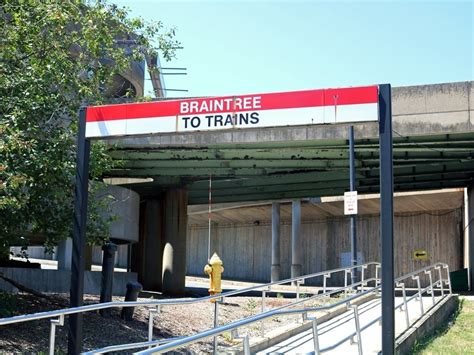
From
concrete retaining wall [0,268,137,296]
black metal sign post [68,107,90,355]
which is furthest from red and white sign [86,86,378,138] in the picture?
concrete retaining wall [0,268,137,296]

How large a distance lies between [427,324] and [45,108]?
711cm

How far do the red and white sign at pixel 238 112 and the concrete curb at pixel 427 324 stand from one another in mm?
3343

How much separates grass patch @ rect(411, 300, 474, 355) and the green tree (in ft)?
18.4

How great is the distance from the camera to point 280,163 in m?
20.8

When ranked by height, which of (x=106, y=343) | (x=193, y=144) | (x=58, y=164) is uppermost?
(x=193, y=144)

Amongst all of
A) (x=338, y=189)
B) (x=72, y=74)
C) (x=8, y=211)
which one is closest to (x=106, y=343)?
(x=8, y=211)

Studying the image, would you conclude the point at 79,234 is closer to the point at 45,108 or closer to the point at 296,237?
the point at 45,108

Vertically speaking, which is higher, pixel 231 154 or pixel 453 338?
pixel 231 154

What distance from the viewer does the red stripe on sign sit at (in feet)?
25.9

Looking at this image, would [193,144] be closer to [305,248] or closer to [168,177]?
[168,177]

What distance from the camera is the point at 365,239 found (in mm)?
34406

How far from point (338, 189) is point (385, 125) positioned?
61.9ft

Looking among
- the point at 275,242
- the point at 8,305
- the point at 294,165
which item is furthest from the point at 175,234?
the point at 8,305

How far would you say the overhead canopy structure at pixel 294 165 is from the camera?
61.0 ft
